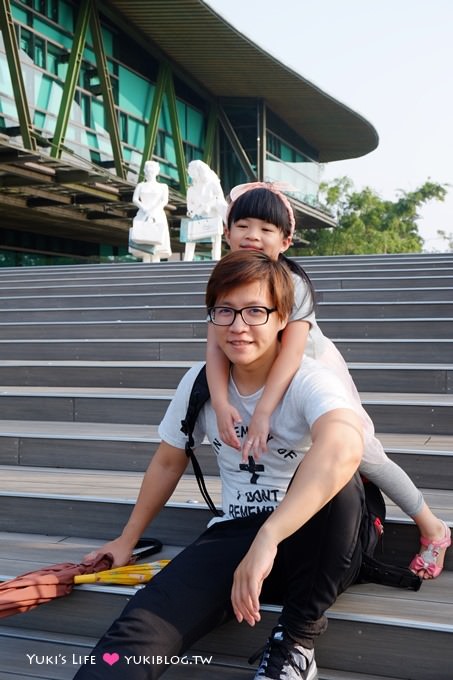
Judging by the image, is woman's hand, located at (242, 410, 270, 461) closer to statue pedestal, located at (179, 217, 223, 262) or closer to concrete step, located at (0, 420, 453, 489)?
concrete step, located at (0, 420, 453, 489)

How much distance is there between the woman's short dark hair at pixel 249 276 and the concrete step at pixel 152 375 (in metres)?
2.11

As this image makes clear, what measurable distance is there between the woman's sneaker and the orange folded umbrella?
2.19ft

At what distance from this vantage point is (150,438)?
11.6 ft

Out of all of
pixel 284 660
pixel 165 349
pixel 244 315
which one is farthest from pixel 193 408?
pixel 165 349

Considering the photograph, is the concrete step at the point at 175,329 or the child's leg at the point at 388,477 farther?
the concrete step at the point at 175,329

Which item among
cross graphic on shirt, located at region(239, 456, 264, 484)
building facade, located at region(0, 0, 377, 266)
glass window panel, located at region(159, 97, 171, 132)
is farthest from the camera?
glass window panel, located at region(159, 97, 171, 132)

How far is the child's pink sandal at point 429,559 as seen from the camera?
97.4 inches

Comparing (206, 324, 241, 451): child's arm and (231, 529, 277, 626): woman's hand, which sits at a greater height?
(206, 324, 241, 451): child's arm

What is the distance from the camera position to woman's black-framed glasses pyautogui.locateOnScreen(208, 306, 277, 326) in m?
2.13

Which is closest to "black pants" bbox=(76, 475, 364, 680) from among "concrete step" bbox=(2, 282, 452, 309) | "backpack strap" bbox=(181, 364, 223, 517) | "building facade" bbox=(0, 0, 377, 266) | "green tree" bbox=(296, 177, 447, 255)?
"backpack strap" bbox=(181, 364, 223, 517)

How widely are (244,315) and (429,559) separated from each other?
3.31 feet

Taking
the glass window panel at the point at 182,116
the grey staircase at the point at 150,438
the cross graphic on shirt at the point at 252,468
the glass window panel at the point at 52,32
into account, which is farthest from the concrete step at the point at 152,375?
the glass window panel at the point at 182,116

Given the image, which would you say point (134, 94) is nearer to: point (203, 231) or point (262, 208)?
point (203, 231)

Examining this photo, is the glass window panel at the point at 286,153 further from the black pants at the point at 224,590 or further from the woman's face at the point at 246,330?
the black pants at the point at 224,590
